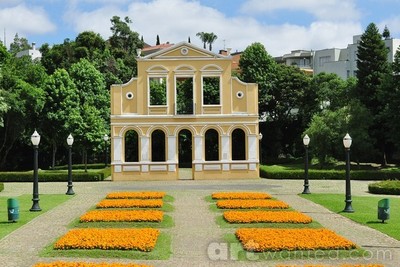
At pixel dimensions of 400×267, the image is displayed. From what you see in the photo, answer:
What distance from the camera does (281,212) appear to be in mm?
21078

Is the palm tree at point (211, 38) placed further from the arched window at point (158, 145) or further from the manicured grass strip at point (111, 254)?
the manicured grass strip at point (111, 254)

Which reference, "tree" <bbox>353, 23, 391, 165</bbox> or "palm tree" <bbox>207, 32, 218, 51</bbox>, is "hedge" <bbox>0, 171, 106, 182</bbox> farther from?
"palm tree" <bbox>207, 32, 218, 51</bbox>

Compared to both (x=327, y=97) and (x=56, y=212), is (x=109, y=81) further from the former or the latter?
(x=56, y=212)

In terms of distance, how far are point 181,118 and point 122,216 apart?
2179 centimetres

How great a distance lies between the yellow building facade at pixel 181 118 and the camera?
41.1 meters

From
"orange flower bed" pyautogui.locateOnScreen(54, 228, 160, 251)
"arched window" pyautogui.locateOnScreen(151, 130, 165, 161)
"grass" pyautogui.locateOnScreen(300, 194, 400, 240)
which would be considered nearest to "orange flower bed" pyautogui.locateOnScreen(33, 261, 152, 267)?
"orange flower bed" pyautogui.locateOnScreen(54, 228, 160, 251)

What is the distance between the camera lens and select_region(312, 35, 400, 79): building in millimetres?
82438

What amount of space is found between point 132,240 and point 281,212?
24.9ft

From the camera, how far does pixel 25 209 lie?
23469 mm

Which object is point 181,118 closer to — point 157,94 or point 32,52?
point 157,94

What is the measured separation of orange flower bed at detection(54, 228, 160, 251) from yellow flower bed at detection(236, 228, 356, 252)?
259 centimetres

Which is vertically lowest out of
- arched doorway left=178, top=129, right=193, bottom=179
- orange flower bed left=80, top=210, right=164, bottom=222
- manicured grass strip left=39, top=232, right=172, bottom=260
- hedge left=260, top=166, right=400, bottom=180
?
manicured grass strip left=39, top=232, right=172, bottom=260

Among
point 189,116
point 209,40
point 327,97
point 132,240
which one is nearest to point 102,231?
point 132,240

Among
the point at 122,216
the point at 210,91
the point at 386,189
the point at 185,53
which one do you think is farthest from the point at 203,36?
the point at 122,216
